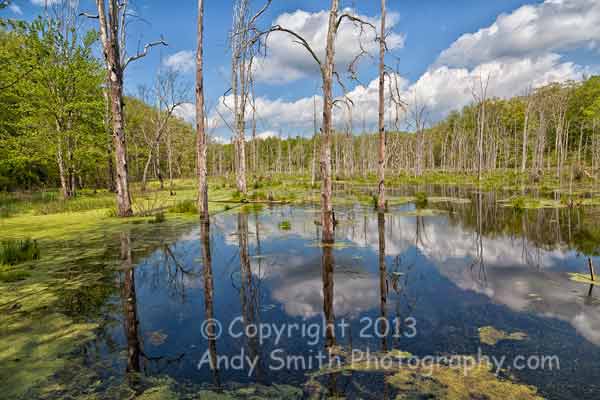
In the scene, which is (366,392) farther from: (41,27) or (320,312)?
(41,27)

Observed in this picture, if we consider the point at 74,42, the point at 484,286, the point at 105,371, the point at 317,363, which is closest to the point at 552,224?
the point at 484,286

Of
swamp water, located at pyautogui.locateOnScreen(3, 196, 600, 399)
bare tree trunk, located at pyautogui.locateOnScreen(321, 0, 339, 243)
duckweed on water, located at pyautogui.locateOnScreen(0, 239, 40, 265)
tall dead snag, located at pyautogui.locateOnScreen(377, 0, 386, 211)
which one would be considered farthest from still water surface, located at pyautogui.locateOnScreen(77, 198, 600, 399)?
Answer: tall dead snag, located at pyautogui.locateOnScreen(377, 0, 386, 211)

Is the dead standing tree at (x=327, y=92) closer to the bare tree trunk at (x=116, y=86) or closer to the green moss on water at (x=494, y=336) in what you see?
the green moss on water at (x=494, y=336)

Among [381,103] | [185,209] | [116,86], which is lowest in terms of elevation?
[185,209]

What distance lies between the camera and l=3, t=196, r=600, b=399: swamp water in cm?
337

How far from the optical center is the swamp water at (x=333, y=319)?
11.0ft

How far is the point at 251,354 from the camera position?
3.98m

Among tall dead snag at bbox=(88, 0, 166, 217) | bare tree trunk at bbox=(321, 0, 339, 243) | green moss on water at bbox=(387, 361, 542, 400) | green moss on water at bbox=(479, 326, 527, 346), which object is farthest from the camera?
tall dead snag at bbox=(88, 0, 166, 217)

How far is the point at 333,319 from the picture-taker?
4.96 m

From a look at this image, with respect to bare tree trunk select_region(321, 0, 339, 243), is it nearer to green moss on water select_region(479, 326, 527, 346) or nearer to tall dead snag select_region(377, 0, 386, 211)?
green moss on water select_region(479, 326, 527, 346)

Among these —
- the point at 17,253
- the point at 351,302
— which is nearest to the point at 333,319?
the point at 351,302

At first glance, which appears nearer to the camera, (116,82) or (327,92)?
(327,92)

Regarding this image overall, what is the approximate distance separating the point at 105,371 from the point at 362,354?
3.06 metres

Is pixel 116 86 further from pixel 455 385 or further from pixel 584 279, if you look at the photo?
pixel 584 279
